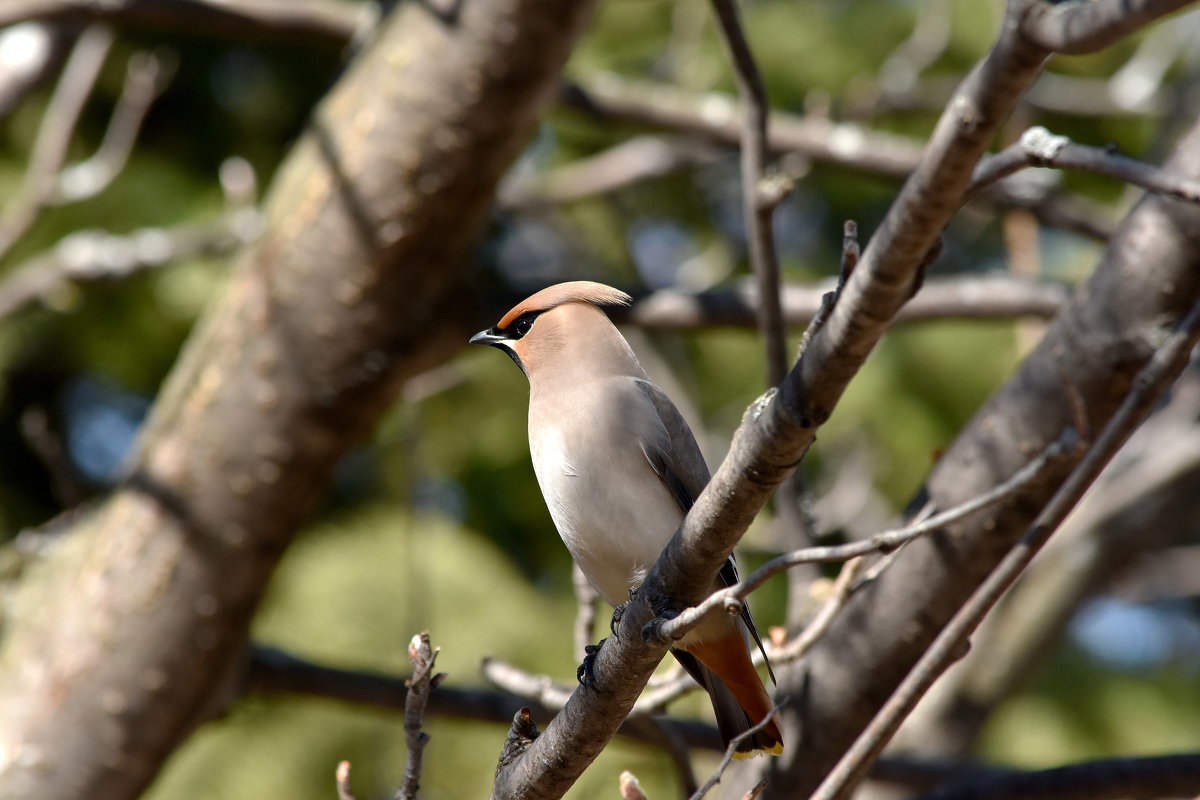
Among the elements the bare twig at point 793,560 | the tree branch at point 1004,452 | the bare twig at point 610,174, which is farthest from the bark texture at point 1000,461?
the bare twig at point 610,174

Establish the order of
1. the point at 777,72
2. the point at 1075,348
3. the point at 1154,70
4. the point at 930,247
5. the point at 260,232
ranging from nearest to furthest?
the point at 930,247 < the point at 1075,348 < the point at 260,232 < the point at 1154,70 < the point at 777,72

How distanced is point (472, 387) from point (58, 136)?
2043mm

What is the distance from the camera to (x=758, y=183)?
3.11 metres

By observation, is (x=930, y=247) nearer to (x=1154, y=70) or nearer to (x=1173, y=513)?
(x=1173, y=513)

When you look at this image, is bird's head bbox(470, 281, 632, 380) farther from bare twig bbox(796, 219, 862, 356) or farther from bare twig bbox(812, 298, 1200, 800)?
bare twig bbox(796, 219, 862, 356)

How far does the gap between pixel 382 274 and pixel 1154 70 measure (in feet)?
12.2

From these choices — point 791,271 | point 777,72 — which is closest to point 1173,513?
point 791,271

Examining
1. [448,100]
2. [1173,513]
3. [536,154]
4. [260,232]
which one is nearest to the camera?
[448,100]

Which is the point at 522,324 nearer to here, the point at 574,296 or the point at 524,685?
the point at 574,296

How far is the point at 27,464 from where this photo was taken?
18.7ft

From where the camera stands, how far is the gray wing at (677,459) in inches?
110

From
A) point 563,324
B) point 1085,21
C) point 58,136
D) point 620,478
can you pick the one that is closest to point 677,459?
point 620,478

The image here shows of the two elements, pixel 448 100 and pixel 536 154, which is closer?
pixel 448 100

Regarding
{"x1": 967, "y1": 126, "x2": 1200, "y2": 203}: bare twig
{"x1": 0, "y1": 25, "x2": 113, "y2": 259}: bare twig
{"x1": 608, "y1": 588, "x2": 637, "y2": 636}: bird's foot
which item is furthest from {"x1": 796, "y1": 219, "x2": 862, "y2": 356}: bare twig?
{"x1": 0, "y1": 25, "x2": 113, "y2": 259}: bare twig
